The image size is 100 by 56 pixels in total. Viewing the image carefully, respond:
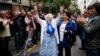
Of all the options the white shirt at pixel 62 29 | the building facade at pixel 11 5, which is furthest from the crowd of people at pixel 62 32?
the building facade at pixel 11 5

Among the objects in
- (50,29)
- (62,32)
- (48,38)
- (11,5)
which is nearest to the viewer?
(50,29)

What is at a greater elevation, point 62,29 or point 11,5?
point 62,29

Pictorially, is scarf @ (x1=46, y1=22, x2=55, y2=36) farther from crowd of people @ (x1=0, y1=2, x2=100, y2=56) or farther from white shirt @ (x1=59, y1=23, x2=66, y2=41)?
white shirt @ (x1=59, y1=23, x2=66, y2=41)

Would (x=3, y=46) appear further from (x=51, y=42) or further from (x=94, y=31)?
(x=94, y=31)

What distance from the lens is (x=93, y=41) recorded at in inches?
231

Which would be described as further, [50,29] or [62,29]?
[62,29]

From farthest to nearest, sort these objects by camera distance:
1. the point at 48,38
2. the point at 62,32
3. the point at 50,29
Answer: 1. the point at 62,32
2. the point at 48,38
3. the point at 50,29

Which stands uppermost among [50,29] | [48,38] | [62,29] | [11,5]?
[50,29]

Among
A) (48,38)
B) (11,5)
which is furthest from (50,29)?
(11,5)

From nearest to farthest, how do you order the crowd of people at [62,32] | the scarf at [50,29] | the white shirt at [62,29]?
the crowd of people at [62,32] → the scarf at [50,29] → the white shirt at [62,29]

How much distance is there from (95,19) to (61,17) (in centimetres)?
364

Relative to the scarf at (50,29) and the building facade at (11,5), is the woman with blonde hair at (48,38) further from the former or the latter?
the building facade at (11,5)

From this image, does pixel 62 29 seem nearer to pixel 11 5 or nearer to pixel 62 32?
pixel 62 32

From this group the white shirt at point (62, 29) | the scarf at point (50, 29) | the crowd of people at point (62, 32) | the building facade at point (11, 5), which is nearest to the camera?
the crowd of people at point (62, 32)
